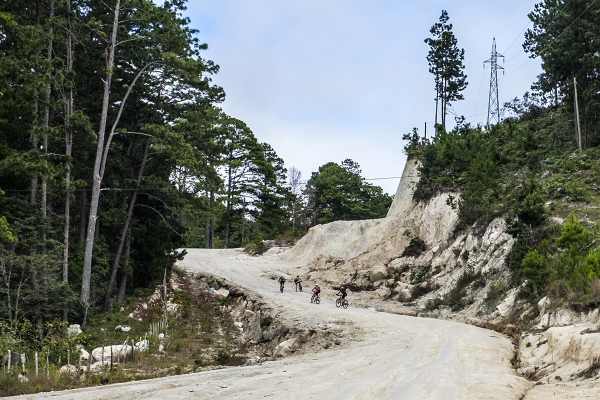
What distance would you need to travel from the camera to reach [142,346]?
1877 centimetres

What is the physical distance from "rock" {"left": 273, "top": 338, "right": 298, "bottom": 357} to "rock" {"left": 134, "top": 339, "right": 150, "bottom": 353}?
4.69 m

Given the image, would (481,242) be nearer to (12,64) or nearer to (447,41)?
(12,64)

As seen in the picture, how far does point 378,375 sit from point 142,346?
33.9ft

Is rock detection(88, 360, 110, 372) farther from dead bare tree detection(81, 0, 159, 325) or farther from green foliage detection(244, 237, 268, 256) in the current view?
green foliage detection(244, 237, 268, 256)

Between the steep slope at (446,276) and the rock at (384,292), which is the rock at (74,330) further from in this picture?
the rock at (384,292)

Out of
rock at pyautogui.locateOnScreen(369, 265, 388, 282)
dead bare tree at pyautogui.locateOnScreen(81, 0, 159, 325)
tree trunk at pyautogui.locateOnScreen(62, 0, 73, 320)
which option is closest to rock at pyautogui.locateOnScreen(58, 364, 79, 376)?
dead bare tree at pyautogui.locateOnScreen(81, 0, 159, 325)

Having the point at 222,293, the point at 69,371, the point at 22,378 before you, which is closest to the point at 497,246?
the point at 222,293

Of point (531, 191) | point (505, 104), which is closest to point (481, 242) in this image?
point (531, 191)

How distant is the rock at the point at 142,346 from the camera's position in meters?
18.4

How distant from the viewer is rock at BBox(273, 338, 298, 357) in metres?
18.9

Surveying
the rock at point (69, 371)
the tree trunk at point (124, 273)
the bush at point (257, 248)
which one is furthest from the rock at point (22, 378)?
the bush at point (257, 248)

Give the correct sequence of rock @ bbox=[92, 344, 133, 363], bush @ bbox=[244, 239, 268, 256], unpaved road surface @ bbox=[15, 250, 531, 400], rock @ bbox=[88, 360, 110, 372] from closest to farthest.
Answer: unpaved road surface @ bbox=[15, 250, 531, 400] < rock @ bbox=[88, 360, 110, 372] < rock @ bbox=[92, 344, 133, 363] < bush @ bbox=[244, 239, 268, 256]

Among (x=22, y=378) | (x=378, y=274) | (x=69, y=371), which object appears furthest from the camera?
(x=378, y=274)

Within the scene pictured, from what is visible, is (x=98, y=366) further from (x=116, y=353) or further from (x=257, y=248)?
(x=257, y=248)
